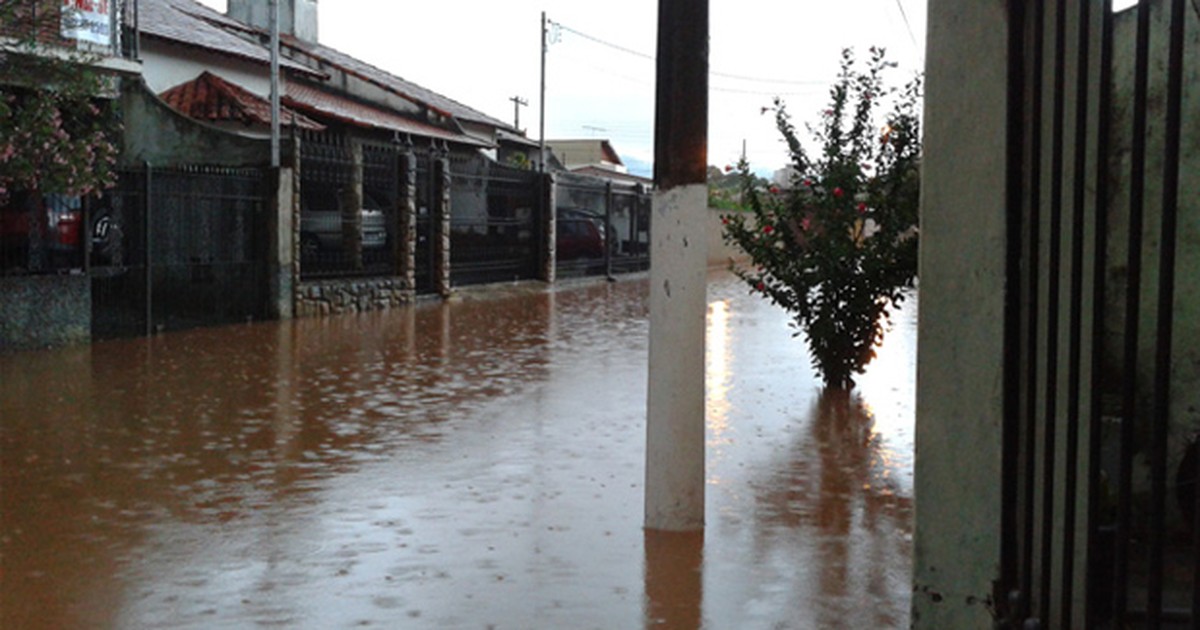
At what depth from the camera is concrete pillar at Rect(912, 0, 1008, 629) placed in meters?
3.58

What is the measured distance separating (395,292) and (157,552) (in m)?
15.2

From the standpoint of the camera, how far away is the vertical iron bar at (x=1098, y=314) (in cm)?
294

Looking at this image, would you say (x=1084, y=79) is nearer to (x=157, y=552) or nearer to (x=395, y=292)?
(x=157, y=552)

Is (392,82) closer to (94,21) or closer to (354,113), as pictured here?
(354,113)

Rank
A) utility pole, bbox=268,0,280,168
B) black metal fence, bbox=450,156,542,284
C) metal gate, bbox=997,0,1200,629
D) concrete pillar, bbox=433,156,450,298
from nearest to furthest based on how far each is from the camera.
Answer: metal gate, bbox=997,0,1200,629
utility pole, bbox=268,0,280,168
concrete pillar, bbox=433,156,450,298
black metal fence, bbox=450,156,542,284

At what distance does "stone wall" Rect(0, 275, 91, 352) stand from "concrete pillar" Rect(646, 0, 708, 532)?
30.5 feet

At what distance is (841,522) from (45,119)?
8798 mm

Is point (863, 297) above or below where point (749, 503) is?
above

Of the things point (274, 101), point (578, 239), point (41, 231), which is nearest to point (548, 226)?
point (578, 239)

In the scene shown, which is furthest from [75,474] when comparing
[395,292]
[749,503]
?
[395,292]

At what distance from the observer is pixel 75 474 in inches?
294

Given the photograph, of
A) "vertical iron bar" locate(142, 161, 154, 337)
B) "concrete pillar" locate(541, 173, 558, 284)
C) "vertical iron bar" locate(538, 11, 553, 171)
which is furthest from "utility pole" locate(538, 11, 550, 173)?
"vertical iron bar" locate(142, 161, 154, 337)

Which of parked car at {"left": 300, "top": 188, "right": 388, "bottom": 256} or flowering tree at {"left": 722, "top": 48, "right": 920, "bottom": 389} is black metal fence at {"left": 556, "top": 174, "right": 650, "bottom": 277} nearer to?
parked car at {"left": 300, "top": 188, "right": 388, "bottom": 256}

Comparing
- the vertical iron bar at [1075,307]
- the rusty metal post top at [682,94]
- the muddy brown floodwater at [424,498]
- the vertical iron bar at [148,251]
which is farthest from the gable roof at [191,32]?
the vertical iron bar at [1075,307]
